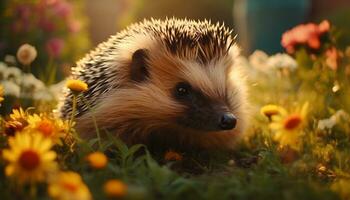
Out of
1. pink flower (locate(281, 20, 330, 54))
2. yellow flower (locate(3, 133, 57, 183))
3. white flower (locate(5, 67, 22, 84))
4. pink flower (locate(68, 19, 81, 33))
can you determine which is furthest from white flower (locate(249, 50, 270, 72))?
yellow flower (locate(3, 133, 57, 183))

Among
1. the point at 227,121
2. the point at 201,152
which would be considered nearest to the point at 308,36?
the point at 201,152

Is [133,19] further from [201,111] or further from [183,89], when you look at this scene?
[201,111]

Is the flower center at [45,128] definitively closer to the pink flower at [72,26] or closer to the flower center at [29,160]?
the flower center at [29,160]

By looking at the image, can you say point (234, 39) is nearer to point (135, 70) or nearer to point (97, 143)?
point (135, 70)

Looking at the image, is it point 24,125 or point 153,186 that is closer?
point 153,186

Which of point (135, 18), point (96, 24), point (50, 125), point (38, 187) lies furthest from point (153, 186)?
point (96, 24)

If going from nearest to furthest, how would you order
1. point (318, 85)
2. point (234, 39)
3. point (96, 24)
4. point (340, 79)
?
point (234, 39), point (340, 79), point (318, 85), point (96, 24)
